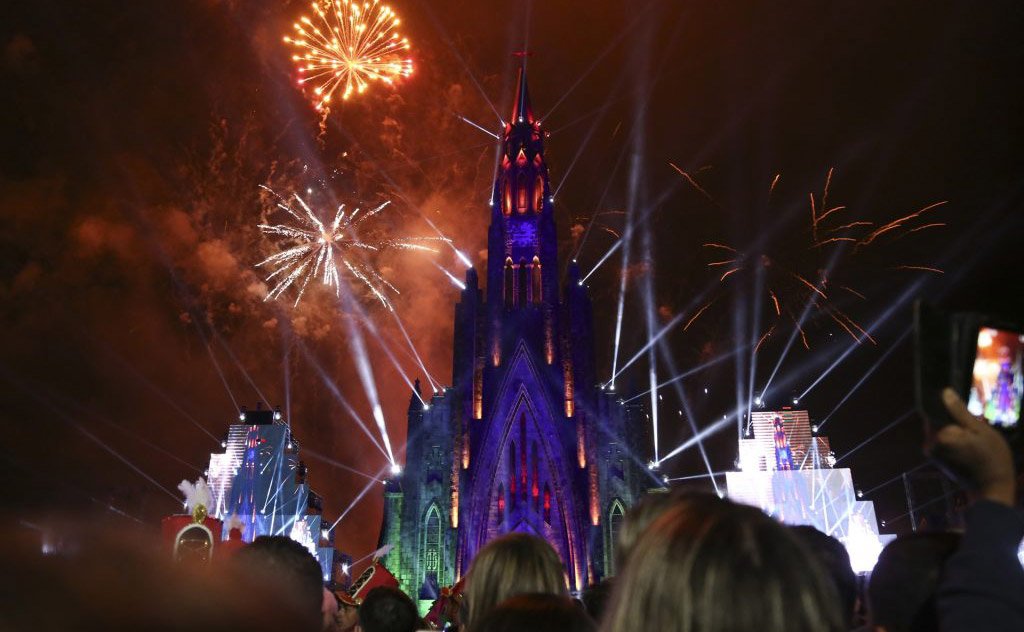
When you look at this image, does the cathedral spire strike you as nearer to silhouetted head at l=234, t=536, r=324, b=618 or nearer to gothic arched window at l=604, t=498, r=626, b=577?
gothic arched window at l=604, t=498, r=626, b=577

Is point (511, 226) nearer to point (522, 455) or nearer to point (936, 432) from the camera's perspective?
point (522, 455)

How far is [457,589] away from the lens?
49.8 ft

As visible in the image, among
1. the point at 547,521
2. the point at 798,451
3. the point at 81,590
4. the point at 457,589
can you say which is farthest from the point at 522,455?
the point at 81,590

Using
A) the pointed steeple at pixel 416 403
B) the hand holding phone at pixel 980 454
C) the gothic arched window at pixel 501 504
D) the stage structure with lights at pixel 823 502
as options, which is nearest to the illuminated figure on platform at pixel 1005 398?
the hand holding phone at pixel 980 454

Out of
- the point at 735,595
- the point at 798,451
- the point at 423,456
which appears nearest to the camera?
the point at 735,595

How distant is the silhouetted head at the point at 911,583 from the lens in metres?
3.18

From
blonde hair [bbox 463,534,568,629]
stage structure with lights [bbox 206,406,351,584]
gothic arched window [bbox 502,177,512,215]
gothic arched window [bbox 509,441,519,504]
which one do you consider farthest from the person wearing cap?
stage structure with lights [bbox 206,406,351,584]

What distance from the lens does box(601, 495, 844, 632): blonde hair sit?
1915 mm

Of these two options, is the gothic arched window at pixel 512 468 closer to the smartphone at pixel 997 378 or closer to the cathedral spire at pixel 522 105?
the cathedral spire at pixel 522 105

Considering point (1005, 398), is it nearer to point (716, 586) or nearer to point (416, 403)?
point (716, 586)

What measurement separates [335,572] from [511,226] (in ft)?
95.1

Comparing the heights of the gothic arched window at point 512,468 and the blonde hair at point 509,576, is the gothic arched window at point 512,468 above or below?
above

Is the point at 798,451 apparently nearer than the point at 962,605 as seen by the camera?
No

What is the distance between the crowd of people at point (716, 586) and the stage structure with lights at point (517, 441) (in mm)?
40868
